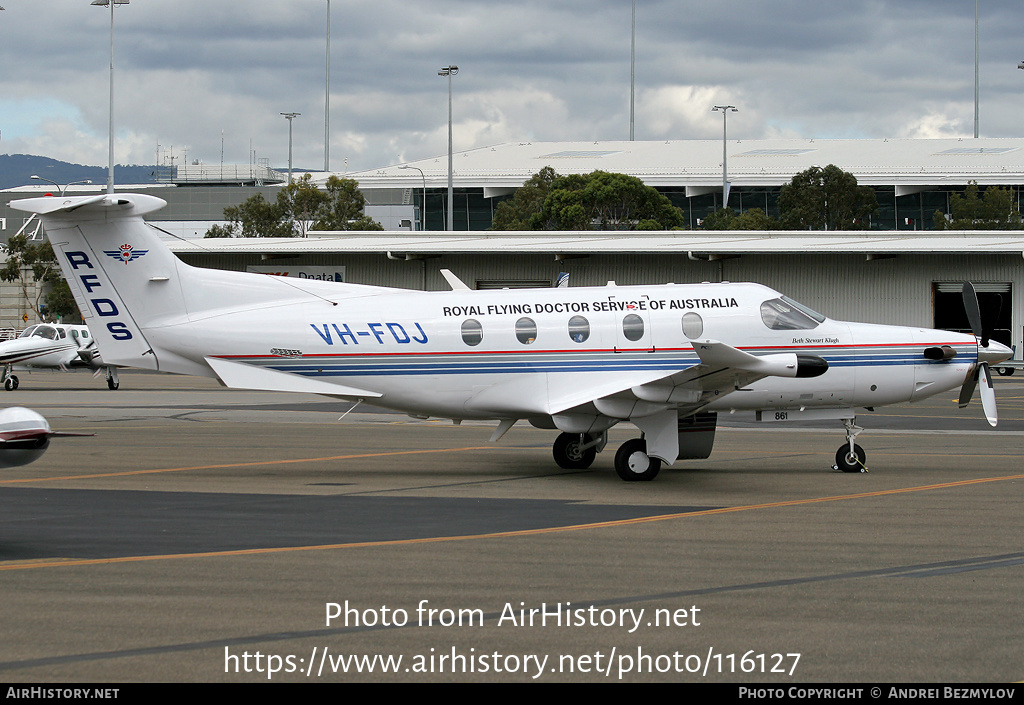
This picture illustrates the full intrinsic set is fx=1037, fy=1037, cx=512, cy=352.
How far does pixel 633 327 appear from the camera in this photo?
15.5 meters

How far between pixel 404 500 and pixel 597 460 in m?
5.12

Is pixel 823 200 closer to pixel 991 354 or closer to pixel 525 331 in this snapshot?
pixel 991 354

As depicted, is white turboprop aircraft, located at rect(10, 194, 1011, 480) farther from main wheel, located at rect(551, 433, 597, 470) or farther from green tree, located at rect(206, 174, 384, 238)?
green tree, located at rect(206, 174, 384, 238)

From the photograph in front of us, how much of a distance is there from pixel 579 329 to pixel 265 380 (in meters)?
4.66

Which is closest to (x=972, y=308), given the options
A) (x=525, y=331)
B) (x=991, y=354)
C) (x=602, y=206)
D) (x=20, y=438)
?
(x=991, y=354)

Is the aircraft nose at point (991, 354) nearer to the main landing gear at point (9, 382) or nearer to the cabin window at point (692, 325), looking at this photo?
the cabin window at point (692, 325)

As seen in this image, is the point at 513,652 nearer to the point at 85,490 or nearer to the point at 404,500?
the point at 404,500

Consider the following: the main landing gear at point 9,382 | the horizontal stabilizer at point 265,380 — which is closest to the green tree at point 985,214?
the main landing gear at point 9,382

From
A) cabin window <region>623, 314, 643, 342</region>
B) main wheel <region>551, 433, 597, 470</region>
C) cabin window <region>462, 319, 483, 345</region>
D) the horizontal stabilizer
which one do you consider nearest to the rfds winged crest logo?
the horizontal stabilizer

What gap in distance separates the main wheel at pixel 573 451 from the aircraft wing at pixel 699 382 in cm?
118

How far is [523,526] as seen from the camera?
1128 cm

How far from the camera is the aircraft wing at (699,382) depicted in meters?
13.3

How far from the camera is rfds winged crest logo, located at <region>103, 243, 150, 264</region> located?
1494 cm
